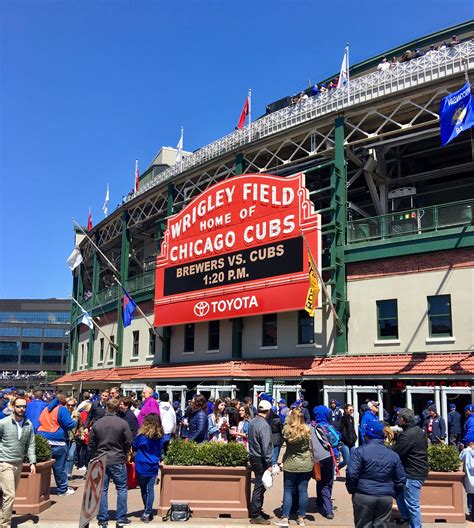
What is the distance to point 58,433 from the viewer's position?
11508 mm

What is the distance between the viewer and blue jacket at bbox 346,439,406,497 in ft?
21.0

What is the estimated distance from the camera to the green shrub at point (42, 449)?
10.2 meters

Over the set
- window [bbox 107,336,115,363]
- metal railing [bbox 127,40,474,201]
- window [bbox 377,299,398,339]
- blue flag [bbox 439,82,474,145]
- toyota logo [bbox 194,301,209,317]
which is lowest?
window [bbox 107,336,115,363]

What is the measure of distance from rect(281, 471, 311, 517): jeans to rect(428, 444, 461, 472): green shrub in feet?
7.07

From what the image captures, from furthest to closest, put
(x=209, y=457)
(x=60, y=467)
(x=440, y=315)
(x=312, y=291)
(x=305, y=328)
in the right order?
(x=305, y=328) < (x=312, y=291) < (x=440, y=315) < (x=60, y=467) < (x=209, y=457)

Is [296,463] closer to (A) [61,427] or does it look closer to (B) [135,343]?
(A) [61,427]

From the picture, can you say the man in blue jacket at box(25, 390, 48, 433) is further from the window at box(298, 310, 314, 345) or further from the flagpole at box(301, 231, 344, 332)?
the window at box(298, 310, 314, 345)

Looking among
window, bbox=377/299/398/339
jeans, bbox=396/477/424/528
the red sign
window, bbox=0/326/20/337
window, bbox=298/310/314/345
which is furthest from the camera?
window, bbox=0/326/20/337

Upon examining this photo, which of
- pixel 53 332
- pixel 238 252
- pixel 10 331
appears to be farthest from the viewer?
pixel 53 332

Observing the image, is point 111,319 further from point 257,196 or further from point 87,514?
point 87,514

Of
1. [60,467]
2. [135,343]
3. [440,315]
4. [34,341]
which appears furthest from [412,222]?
[34,341]

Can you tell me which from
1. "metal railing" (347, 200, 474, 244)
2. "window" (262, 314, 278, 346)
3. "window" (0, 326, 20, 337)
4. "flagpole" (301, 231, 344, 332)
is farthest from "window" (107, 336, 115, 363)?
"window" (0, 326, 20, 337)

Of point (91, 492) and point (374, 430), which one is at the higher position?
point (374, 430)

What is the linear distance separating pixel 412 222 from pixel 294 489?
13721mm
